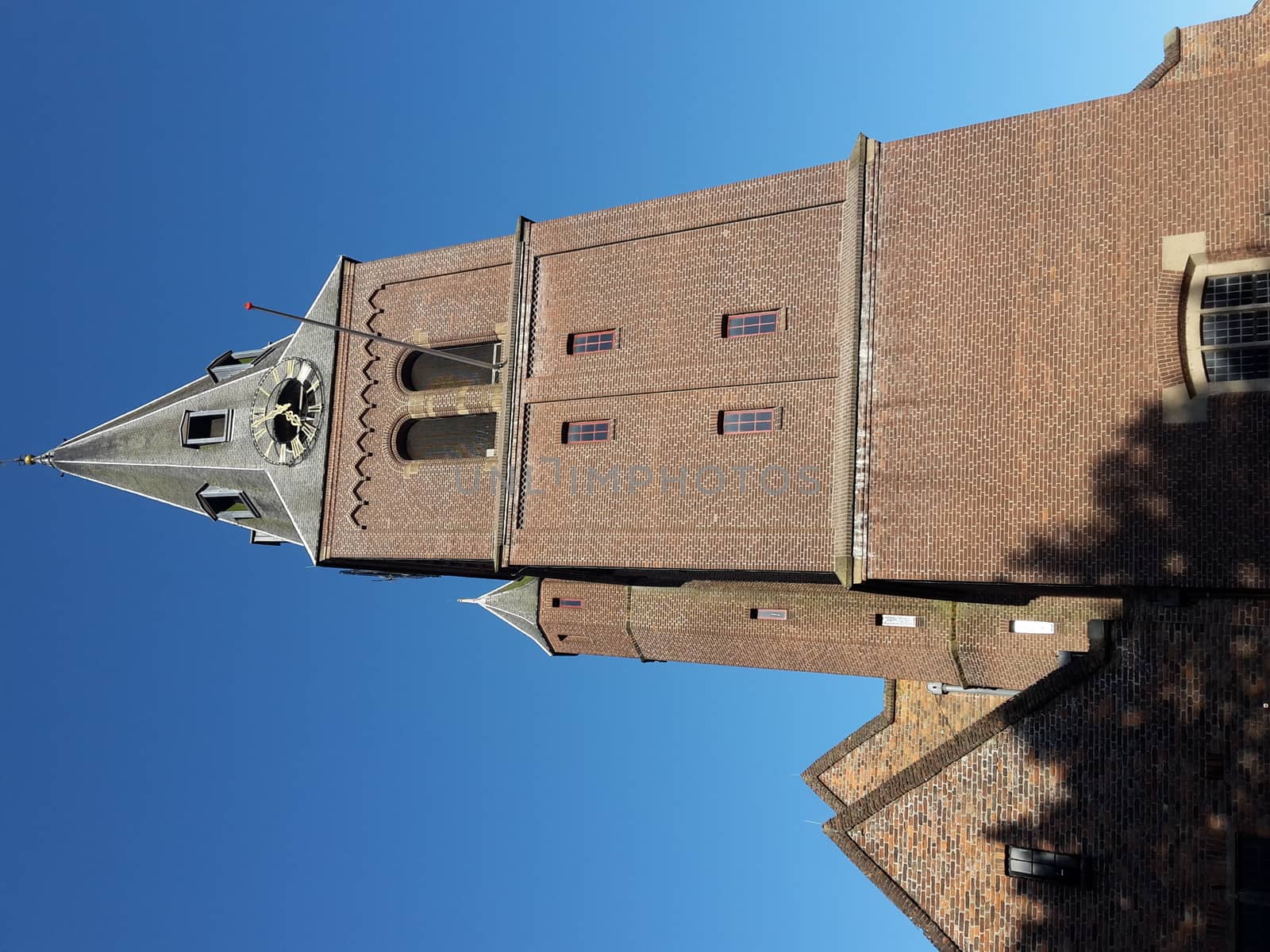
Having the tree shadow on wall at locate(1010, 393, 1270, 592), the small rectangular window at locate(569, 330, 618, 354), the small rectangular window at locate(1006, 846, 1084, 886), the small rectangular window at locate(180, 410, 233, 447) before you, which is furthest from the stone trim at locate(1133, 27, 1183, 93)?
the small rectangular window at locate(180, 410, 233, 447)

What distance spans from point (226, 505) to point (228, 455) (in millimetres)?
2306

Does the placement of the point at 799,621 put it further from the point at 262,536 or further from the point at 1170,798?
the point at 262,536

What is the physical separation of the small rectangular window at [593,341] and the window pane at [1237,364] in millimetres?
12284

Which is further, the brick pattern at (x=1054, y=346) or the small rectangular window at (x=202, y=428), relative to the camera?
the small rectangular window at (x=202, y=428)

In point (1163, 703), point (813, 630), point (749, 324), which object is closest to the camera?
point (1163, 703)

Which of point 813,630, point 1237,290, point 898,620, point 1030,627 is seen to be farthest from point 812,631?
point 1237,290

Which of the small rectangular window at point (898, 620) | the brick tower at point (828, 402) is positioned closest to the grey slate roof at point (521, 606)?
the brick tower at point (828, 402)

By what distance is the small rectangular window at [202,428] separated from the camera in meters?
30.2

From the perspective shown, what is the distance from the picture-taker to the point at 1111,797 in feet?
62.2

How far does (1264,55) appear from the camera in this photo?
18.9m

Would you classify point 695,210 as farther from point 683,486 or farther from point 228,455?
point 228,455

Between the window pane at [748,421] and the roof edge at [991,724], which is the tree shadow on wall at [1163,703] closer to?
the roof edge at [991,724]

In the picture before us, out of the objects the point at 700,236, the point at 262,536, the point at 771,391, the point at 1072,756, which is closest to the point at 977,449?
the point at 771,391

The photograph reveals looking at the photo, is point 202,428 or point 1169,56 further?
point 202,428
